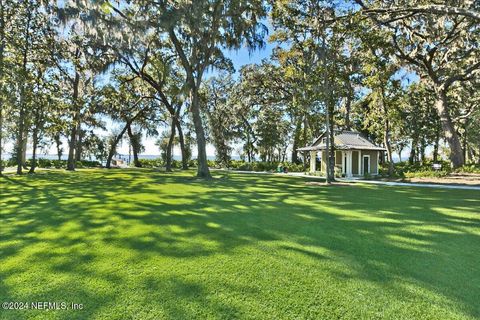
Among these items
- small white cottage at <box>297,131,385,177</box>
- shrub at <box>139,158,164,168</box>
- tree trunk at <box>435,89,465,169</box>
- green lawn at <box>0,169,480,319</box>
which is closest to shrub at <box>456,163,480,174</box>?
tree trunk at <box>435,89,465,169</box>

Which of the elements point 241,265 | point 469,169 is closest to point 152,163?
point 469,169

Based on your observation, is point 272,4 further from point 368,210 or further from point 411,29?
point 368,210

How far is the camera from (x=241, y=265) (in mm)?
→ 3135

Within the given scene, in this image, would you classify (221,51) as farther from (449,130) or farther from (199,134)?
(449,130)

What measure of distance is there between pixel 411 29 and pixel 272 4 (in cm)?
801

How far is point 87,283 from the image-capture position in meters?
2.71

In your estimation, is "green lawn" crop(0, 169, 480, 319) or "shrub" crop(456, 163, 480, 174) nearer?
"green lawn" crop(0, 169, 480, 319)

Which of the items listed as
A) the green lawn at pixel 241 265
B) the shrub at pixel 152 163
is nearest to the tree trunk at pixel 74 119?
the shrub at pixel 152 163

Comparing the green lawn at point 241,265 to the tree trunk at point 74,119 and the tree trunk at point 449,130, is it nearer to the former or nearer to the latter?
the tree trunk at point 74,119

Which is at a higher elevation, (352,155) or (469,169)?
(352,155)

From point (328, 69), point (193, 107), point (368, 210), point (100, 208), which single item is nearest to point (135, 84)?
point (193, 107)

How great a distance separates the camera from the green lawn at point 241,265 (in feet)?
7.77

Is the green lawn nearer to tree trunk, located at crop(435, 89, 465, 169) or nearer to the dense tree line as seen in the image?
the dense tree line

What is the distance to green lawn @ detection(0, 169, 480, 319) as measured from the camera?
2.37 meters
